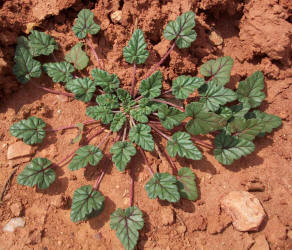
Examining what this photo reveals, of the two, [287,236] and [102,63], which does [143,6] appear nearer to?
[102,63]

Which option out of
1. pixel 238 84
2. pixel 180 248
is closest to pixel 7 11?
pixel 238 84

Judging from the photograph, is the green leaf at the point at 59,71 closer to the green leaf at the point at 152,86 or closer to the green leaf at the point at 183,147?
the green leaf at the point at 152,86

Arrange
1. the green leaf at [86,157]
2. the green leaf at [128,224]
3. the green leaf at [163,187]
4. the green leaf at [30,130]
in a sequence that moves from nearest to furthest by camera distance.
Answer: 1. the green leaf at [128,224]
2. the green leaf at [163,187]
3. the green leaf at [86,157]
4. the green leaf at [30,130]

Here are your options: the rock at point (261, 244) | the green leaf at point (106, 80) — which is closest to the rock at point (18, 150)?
the green leaf at point (106, 80)

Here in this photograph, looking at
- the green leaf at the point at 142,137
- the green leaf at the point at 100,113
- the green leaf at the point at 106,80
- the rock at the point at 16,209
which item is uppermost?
the green leaf at the point at 106,80

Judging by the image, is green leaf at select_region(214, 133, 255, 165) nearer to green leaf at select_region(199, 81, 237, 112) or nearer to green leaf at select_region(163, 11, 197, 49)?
green leaf at select_region(199, 81, 237, 112)

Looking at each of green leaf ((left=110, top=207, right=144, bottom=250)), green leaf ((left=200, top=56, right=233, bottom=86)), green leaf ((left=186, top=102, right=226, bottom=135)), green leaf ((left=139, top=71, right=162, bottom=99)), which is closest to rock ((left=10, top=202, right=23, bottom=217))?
green leaf ((left=110, top=207, right=144, bottom=250))
